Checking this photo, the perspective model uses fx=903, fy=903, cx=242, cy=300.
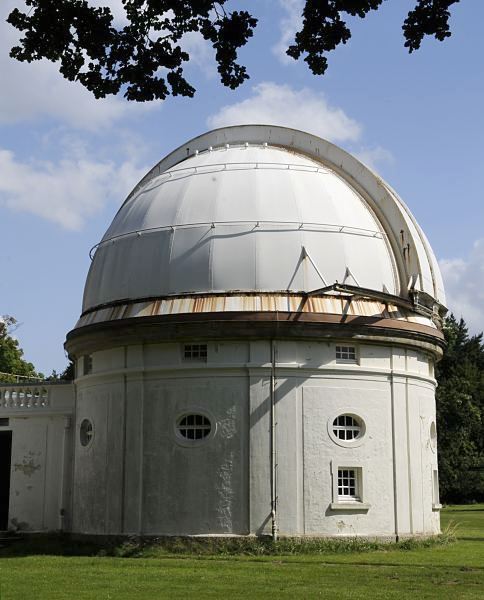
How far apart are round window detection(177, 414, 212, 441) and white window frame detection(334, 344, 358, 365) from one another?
4.18 metres

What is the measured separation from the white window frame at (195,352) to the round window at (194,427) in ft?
5.25

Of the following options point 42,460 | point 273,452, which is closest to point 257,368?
point 273,452

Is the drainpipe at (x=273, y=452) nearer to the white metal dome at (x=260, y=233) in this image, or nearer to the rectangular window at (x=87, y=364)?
the white metal dome at (x=260, y=233)

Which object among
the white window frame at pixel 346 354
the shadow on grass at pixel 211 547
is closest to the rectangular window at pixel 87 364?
the shadow on grass at pixel 211 547

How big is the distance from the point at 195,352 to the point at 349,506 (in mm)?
6083

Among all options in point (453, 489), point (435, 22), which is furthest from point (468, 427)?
point (435, 22)

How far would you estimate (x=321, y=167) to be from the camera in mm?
29703

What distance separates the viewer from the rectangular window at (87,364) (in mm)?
28453

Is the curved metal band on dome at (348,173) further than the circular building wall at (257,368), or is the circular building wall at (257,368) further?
the curved metal band on dome at (348,173)

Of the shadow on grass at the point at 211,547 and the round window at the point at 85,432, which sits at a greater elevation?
the round window at the point at 85,432

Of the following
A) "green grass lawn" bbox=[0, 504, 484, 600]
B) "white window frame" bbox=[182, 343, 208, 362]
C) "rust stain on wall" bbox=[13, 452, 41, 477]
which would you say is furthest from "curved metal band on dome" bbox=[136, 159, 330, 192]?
"green grass lawn" bbox=[0, 504, 484, 600]

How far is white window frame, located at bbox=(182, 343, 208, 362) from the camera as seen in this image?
2562 cm

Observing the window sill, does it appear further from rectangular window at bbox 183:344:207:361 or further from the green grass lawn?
rectangular window at bbox 183:344:207:361

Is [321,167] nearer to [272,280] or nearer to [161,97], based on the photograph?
[272,280]
